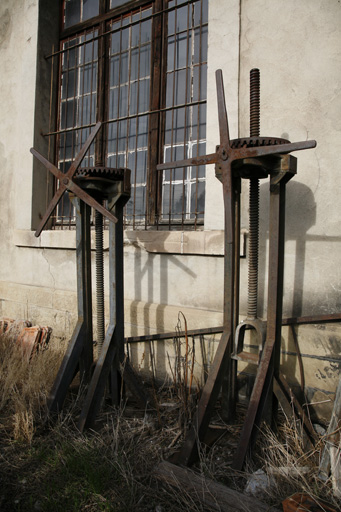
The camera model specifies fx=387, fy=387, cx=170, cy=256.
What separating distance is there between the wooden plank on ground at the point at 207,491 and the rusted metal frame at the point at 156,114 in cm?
242

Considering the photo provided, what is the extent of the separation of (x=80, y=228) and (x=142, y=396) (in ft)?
4.51

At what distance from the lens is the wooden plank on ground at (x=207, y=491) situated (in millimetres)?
1855

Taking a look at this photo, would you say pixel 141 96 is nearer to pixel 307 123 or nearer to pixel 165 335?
pixel 307 123

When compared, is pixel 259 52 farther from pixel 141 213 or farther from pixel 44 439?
pixel 44 439

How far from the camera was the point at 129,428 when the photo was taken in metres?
2.66

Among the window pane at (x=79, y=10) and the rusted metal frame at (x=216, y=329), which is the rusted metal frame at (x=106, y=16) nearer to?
the window pane at (x=79, y=10)

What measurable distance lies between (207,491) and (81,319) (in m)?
1.55

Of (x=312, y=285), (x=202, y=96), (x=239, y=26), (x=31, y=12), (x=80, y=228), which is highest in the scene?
(x=31, y=12)

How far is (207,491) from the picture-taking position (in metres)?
1.96

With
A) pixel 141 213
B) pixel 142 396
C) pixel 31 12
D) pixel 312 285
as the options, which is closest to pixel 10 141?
pixel 31 12

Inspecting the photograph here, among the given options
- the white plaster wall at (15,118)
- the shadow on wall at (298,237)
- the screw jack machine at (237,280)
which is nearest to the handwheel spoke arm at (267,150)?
the screw jack machine at (237,280)

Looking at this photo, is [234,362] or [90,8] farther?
[90,8]

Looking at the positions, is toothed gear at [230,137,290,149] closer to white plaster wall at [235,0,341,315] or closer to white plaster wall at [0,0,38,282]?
white plaster wall at [235,0,341,315]

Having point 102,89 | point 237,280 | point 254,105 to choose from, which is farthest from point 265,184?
point 102,89
